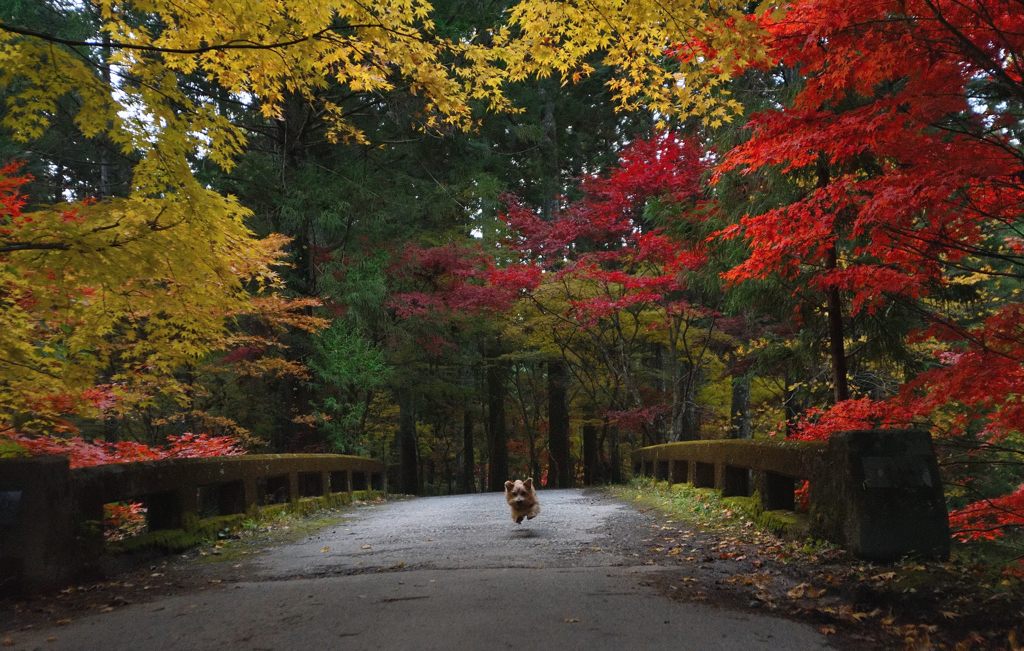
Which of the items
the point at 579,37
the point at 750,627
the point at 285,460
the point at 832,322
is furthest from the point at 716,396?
the point at 750,627

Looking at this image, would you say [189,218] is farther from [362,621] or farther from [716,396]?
[716,396]

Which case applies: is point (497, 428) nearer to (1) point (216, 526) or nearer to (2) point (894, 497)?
(1) point (216, 526)

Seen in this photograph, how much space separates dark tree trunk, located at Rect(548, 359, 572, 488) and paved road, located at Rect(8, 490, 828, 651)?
584 inches

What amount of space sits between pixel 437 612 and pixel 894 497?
2958mm

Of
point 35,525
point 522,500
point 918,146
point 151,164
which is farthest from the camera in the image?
point 522,500

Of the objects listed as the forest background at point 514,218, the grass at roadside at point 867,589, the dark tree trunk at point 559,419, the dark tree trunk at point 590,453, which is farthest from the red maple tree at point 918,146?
the dark tree trunk at point 590,453

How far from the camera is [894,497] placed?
4.22 metres

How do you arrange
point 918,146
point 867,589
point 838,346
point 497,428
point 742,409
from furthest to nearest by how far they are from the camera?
point 497,428
point 742,409
point 838,346
point 918,146
point 867,589

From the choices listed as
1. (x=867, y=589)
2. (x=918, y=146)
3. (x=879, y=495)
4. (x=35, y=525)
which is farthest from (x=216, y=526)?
(x=918, y=146)

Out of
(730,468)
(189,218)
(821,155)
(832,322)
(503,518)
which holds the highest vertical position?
(821,155)

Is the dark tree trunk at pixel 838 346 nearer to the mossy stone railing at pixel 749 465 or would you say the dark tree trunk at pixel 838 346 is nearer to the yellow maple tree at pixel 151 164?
the mossy stone railing at pixel 749 465

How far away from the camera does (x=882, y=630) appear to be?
3.34 metres

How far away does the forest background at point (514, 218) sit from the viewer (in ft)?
16.3

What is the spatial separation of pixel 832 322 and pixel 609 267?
9.32m
